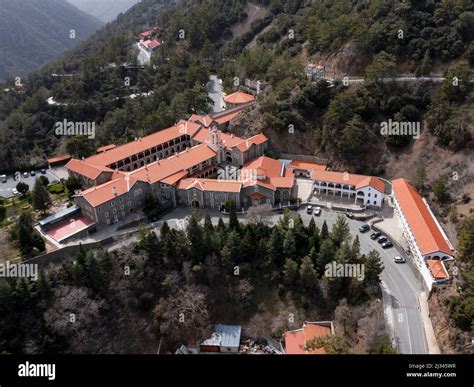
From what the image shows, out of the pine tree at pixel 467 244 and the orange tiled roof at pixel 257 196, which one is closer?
the pine tree at pixel 467 244

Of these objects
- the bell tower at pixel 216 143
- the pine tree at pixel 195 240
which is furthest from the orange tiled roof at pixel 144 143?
the pine tree at pixel 195 240

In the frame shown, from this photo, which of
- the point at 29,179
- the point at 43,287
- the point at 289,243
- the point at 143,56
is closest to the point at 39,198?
the point at 43,287

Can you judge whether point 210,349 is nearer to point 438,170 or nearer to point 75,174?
point 75,174

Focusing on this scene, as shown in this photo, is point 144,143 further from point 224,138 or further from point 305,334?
point 305,334

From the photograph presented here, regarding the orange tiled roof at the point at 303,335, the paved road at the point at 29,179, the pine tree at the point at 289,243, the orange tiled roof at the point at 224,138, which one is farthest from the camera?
the orange tiled roof at the point at 224,138

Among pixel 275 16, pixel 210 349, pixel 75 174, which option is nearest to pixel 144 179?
pixel 75 174

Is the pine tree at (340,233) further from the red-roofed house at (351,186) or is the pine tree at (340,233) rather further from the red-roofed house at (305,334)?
the red-roofed house at (351,186)
